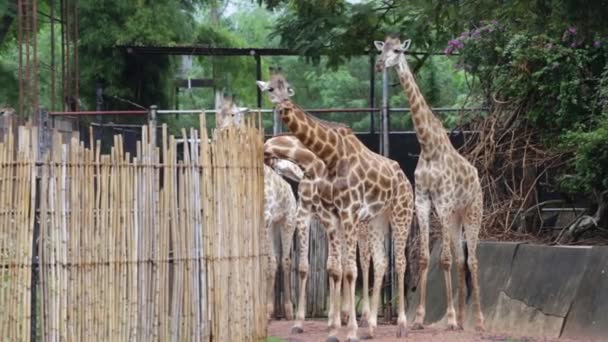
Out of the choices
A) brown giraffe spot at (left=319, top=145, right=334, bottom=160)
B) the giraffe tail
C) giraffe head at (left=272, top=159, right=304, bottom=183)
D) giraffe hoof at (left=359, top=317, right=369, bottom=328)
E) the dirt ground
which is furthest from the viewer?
giraffe head at (left=272, top=159, right=304, bottom=183)

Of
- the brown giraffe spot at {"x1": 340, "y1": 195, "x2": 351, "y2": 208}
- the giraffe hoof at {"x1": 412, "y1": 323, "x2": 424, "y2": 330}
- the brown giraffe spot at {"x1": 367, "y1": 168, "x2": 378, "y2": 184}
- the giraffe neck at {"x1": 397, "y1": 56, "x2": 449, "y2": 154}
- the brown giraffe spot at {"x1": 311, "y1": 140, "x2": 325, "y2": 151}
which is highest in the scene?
the giraffe neck at {"x1": 397, "y1": 56, "x2": 449, "y2": 154}

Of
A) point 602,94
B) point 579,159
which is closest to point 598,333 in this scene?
point 579,159

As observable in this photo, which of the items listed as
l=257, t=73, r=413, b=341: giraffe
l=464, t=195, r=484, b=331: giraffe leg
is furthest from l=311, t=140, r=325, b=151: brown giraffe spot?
l=464, t=195, r=484, b=331: giraffe leg

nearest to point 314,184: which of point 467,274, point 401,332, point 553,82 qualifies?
point 401,332

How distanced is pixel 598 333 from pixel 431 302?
3217mm

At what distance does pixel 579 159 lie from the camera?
12852 millimetres

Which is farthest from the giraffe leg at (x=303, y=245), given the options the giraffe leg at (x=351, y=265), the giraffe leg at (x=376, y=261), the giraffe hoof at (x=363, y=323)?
the giraffe leg at (x=351, y=265)

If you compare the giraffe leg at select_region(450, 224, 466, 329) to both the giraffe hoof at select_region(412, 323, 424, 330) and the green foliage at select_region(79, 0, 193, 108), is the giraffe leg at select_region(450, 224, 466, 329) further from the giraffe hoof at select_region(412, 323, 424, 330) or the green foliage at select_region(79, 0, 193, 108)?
the green foliage at select_region(79, 0, 193, 108)

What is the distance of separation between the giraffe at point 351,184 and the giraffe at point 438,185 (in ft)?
0.81

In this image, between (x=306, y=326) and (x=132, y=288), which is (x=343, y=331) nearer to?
(x=306, y=326)

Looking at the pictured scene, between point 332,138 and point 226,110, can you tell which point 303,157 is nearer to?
point 332,138

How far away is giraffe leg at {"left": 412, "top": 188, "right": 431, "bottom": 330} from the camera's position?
12.7m

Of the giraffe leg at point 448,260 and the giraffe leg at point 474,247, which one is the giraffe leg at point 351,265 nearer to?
the giraffe leg at point 448,260

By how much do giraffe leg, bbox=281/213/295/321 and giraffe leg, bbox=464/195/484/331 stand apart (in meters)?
2.51
